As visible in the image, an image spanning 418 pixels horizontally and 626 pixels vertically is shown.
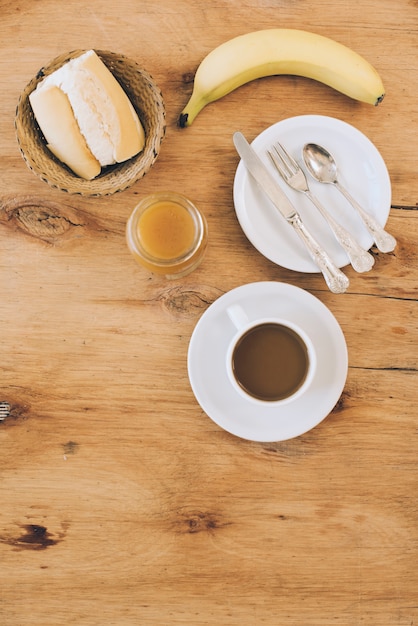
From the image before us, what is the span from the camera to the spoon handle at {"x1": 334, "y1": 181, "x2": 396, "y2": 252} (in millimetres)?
928

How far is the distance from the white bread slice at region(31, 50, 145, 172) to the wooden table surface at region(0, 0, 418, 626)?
0.12m

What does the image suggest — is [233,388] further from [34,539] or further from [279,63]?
[279,63]

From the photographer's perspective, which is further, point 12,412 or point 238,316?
point 12,412

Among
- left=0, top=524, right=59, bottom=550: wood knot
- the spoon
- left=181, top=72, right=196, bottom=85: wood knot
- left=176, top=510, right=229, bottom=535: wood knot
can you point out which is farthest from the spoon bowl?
left=0, top=524, right=59, bottom=550: wood knot

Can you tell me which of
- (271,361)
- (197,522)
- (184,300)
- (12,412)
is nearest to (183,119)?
(184,300)

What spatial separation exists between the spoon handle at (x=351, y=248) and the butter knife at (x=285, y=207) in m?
0.03

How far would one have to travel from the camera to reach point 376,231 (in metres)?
0.93

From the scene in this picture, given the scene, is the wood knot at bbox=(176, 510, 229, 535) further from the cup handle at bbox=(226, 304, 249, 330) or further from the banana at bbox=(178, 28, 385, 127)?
the banana at bbox=(178, 28, 385, 127)

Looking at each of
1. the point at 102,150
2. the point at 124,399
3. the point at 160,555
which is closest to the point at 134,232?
the point at 102,150

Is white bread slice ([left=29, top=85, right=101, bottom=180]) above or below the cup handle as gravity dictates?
above

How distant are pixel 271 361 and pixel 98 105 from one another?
19.6 inches

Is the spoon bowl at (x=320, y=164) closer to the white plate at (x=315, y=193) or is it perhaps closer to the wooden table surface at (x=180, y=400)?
the white plate at (x=315, y=193)

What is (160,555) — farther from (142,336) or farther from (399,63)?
(399,63)

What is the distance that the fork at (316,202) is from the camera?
0.92 meters
